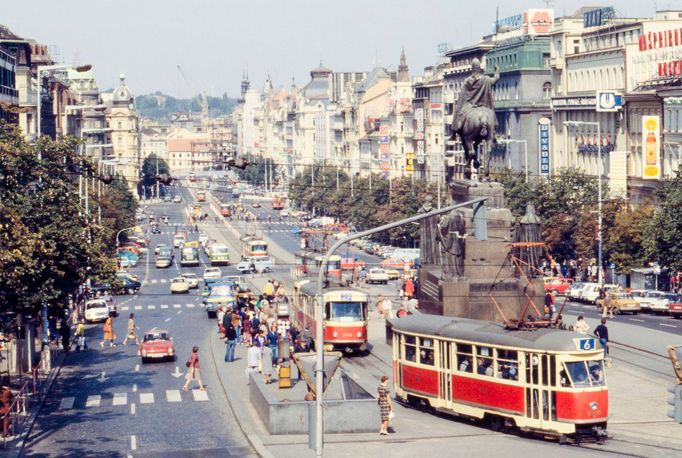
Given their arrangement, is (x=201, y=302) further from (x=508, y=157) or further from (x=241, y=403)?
(x=508, y=157)

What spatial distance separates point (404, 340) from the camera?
153ft

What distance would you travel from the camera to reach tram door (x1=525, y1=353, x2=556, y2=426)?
39.9 m

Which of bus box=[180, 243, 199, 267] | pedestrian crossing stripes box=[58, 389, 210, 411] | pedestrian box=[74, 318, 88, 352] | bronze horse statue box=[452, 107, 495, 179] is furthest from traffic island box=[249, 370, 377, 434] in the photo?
bus box=[180, 243, 199, 267]

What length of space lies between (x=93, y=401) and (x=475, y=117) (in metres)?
18.7

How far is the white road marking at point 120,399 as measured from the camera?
49.3 metres

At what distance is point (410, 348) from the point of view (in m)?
46.1

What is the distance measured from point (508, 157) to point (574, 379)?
114318mm

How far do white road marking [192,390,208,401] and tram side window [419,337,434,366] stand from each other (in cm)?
796

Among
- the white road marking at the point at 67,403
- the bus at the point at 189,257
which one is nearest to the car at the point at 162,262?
the bus at the point at 189,257

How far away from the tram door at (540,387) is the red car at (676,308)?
125ft

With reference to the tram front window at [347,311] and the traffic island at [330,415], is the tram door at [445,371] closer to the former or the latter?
the traffic island at [330,415]

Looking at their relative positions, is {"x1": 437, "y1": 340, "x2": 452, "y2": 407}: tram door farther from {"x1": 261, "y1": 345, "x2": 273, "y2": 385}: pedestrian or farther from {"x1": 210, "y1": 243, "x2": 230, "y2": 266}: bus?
{"x1": 210, "y1": 243, "x2": 230, "y2": 266}: bus

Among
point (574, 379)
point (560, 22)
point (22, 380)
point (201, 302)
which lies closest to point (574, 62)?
point (560, 22)

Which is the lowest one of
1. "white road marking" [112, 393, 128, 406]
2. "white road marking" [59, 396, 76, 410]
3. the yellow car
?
"white road marking" [59, 396, 76, 410]
